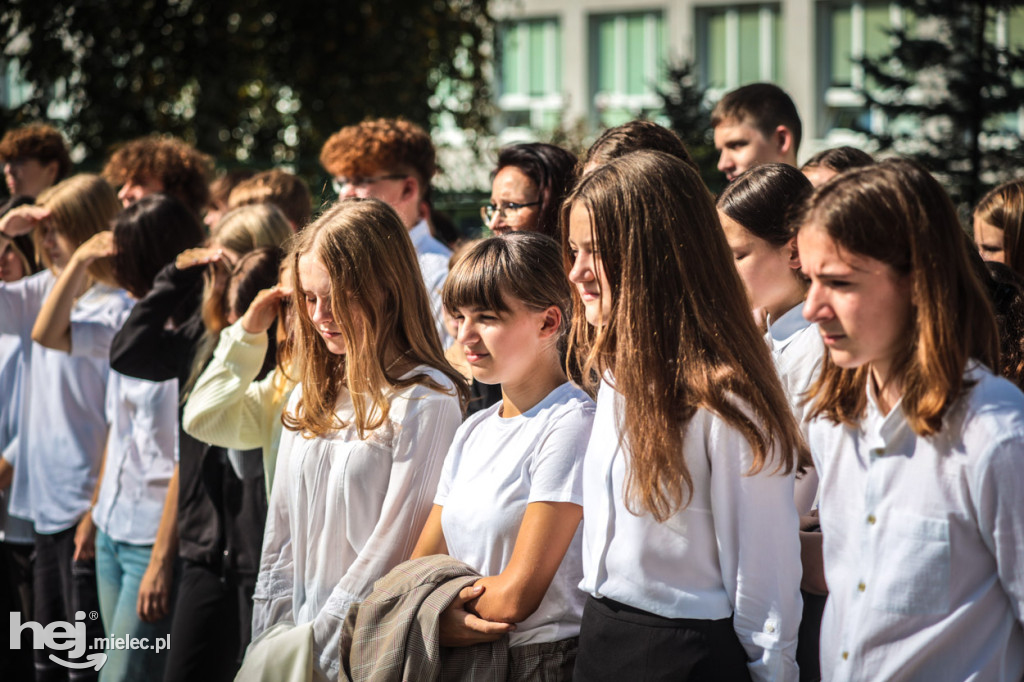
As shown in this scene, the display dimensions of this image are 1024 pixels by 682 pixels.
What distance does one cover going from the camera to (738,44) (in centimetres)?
1966

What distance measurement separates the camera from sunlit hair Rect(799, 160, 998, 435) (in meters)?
1.94

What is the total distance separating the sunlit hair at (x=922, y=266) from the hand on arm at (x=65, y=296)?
3.42m

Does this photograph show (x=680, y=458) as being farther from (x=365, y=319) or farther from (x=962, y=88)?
(x=962, y=88)

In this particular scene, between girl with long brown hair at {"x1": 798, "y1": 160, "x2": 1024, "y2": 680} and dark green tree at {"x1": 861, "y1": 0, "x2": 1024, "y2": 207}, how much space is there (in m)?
8.52

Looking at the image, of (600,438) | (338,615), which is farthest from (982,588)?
(338,615)

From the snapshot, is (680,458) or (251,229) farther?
(251,229)

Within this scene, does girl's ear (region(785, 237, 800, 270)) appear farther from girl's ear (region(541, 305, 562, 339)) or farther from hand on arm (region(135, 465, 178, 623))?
hand on arm (region(135, 465, 178, 623))

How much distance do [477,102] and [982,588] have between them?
35.9 feet

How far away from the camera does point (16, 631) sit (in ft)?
16.5

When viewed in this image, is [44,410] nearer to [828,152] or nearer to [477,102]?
[828,152]

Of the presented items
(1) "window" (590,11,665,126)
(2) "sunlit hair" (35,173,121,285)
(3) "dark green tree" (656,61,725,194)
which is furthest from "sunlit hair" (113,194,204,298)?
(1) "window" (590,11,665,126)

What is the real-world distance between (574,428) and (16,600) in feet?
12.3

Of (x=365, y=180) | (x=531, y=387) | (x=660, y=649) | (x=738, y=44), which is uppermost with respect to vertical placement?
(x=738, y=44)

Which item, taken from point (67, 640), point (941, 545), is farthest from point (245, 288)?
point (941, 545)
